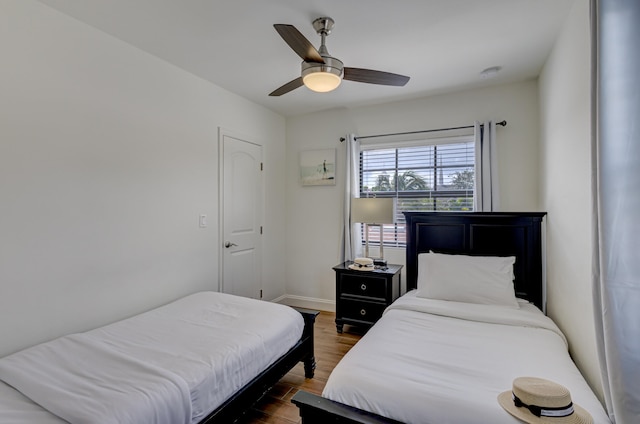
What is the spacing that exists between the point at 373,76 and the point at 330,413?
2029 mm

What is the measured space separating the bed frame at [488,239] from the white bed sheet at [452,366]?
621 mm

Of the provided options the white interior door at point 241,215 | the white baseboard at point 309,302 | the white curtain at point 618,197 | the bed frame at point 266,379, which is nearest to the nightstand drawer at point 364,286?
the white baseboard at point 309,302

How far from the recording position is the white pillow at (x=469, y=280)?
103 inches

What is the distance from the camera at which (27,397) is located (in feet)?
4.56

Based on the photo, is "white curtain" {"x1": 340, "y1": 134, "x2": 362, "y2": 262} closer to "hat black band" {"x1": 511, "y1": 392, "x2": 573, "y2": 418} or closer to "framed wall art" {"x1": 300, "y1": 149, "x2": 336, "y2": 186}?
"framed wall art" {"x1": 300, "y1": 149, "x2": 336, "y2": 186}

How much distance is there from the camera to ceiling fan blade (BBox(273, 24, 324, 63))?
1.69m

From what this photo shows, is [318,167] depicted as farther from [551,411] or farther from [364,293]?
[551,411]

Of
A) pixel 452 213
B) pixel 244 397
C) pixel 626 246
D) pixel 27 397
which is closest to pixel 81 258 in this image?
pixel 27 397

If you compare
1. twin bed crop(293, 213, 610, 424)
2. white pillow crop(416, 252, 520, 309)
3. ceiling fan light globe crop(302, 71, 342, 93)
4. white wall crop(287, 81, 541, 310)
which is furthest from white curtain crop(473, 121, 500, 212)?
ceiling fan light globe crop(302, 71, 342, 93)

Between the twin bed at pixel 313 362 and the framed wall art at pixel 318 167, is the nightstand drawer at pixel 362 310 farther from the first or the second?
the framed wall art at pixel 318 167

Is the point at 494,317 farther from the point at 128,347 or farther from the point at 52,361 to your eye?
the point at 52,361

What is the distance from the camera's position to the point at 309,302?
436cm

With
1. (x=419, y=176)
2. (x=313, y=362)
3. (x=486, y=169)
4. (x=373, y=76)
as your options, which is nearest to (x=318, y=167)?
(x=419, y=176)

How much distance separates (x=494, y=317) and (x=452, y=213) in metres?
1.22
